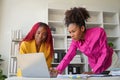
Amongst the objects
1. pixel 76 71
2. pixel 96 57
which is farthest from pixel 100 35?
pixel 76 71

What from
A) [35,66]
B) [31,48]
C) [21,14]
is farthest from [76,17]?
[21,14]

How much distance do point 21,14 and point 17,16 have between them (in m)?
0.09

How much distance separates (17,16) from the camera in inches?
148

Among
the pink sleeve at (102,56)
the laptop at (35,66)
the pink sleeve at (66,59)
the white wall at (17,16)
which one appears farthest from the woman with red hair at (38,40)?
the white wall at (17,16)

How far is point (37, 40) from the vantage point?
189cm

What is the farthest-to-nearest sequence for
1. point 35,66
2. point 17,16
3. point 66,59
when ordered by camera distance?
point 17,16, point 66,59, point 35,66

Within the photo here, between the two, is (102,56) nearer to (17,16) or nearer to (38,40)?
(38,40)

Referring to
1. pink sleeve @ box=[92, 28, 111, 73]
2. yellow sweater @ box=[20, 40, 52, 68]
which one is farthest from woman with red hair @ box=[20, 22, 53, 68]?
pink sleeve @ box=[92, 28, 111, 73]

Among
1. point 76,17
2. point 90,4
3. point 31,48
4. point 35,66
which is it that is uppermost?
point 90,4

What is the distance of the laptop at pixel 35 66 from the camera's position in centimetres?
109

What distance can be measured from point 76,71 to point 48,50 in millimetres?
1737

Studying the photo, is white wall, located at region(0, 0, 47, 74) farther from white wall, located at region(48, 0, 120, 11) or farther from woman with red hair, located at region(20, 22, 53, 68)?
woman with red hair, located at region(20, 22, 53, 68)

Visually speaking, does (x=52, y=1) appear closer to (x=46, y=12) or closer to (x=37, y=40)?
(x=46, y=12)

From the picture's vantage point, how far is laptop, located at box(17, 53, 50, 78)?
1.09 m
